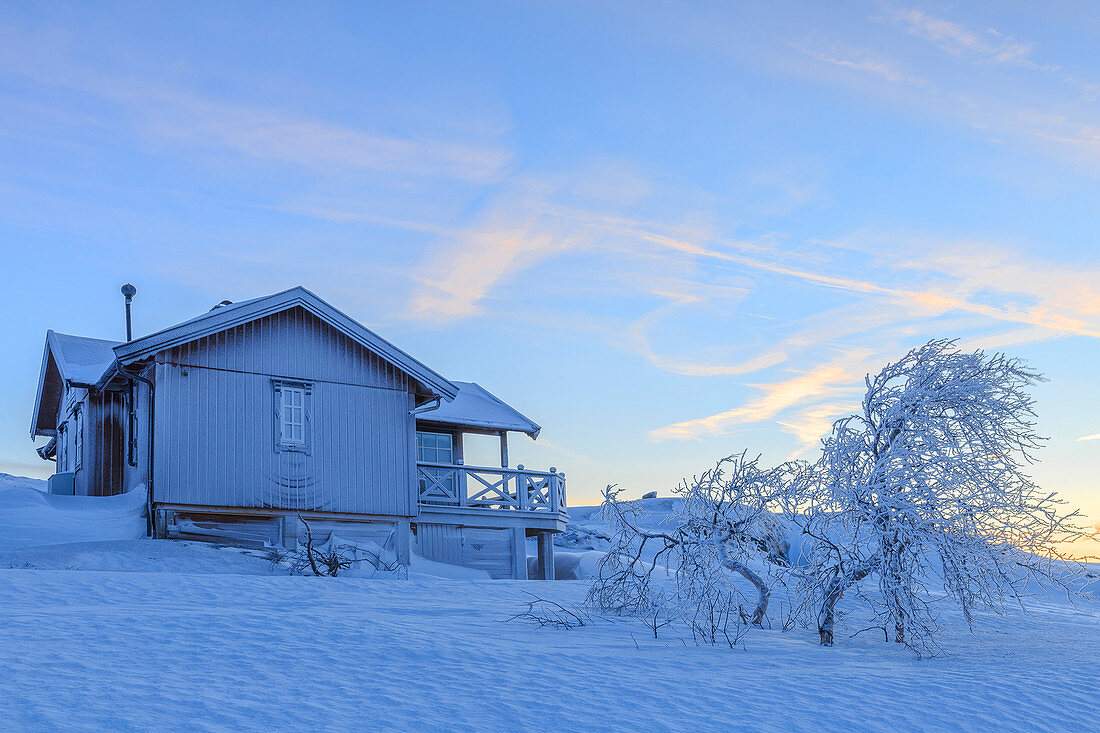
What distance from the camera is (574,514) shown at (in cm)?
4734

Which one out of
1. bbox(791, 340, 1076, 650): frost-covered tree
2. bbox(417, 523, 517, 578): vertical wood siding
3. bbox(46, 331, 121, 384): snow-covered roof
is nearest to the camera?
bbox(791, 340, 1076, 650): frost-covered tree

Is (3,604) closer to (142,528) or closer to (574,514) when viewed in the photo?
(142,528)

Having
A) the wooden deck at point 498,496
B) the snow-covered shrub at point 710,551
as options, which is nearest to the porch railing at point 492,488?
the wooden deck at point 498,496

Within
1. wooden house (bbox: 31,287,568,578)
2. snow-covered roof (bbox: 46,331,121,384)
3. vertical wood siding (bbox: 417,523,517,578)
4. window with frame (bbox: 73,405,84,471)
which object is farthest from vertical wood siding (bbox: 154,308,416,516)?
window with frame (bbox: 73,405,84,471)

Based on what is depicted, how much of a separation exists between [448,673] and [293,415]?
1322cm

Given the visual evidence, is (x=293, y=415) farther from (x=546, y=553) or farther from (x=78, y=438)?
(x=546, y=553)

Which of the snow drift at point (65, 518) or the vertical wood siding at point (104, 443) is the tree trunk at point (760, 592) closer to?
the snow drift at point (65, 518)

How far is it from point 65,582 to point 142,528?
23.4 feet

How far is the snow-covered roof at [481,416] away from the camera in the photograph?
24.4 m

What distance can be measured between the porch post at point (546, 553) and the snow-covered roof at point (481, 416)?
8.60 ft

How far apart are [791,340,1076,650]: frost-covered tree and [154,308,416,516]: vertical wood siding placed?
11.3m

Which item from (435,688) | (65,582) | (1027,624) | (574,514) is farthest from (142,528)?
(574,514)

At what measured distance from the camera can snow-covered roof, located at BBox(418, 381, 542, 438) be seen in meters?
24.4

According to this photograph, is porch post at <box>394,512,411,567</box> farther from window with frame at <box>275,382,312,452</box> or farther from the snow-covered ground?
the snow-covered ground
